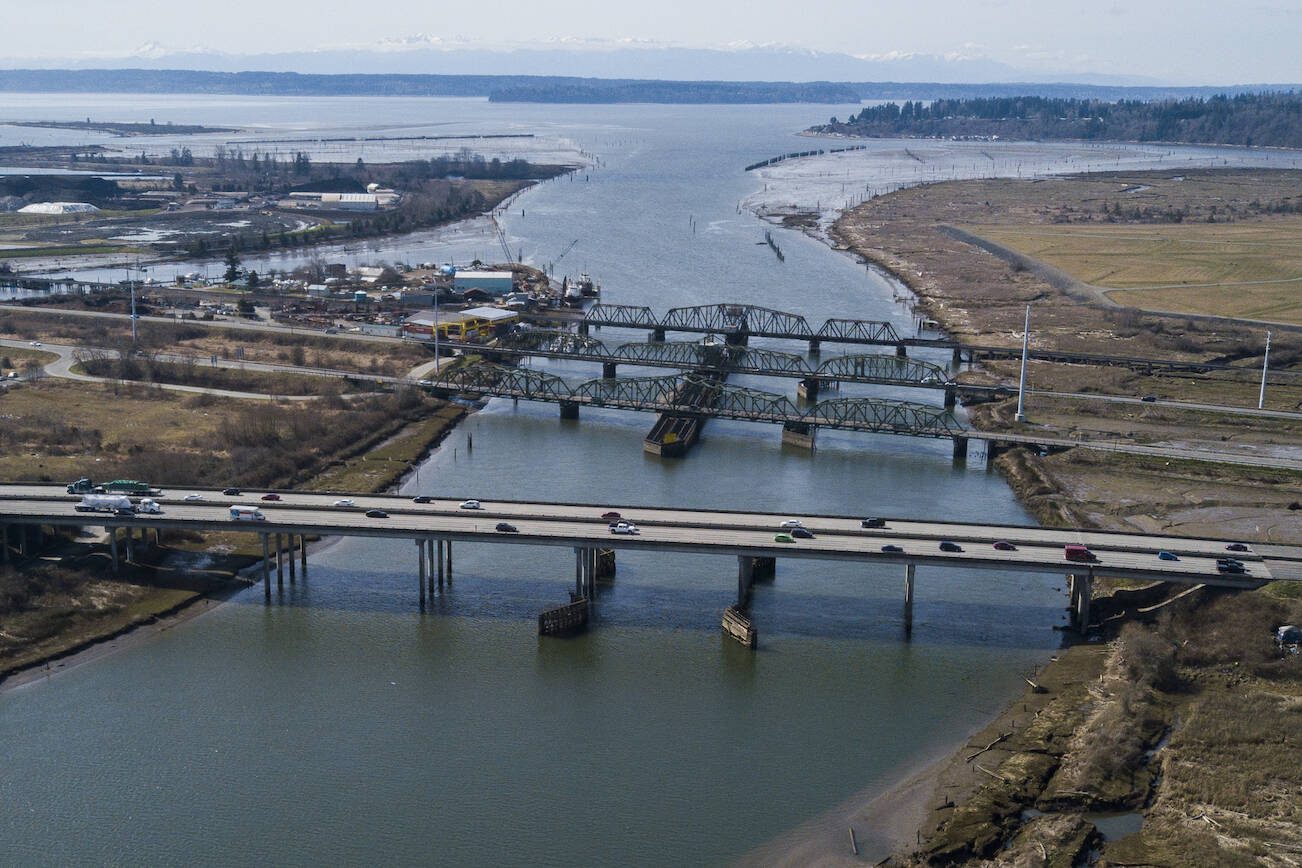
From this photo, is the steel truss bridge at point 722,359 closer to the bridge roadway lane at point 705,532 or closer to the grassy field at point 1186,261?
the bridge roadway lane at point 705,532

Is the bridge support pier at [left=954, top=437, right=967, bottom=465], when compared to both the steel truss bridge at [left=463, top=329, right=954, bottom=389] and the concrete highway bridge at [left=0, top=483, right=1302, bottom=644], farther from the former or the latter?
the concrete highway bridge at [left=0, top=483, right=1302, bottom=644]

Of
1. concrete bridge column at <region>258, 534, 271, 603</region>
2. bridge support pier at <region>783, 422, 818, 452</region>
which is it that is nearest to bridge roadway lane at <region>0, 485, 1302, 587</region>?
concrete bridge column at <region>258, 534, 271, 603</region>

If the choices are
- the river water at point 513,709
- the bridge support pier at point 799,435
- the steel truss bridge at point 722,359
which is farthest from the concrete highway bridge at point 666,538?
the steel truss bridge at point 722,359

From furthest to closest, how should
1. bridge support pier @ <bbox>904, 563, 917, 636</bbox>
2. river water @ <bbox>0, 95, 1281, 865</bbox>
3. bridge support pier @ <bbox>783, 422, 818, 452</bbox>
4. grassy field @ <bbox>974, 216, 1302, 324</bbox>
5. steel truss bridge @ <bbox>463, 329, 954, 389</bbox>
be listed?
grassy field @ <bbox>974, 216, 1302, 324</bbox>
steel truss bridge @ <bbox>463, 329, 954, 389</bbox>
bridge support pier @ <bbox>783, 422, 818, 452</bbox>
bridge support pier @ <bbox>904, 563, 917, 636</bbox>
river water @ <bbox>0, 95, 1281, 865</bbox>

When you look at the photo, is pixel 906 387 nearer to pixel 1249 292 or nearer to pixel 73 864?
pixel 1249 292

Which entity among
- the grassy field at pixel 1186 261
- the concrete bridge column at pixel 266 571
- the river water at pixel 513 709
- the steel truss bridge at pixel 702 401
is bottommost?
the river water at pixel 513 709

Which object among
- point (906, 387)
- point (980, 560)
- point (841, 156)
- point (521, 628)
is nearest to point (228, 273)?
point (906, 387)
